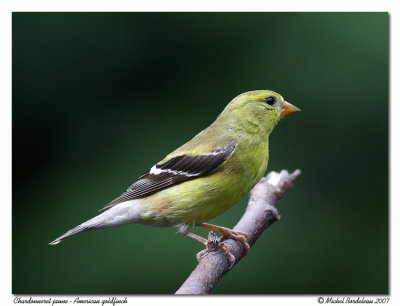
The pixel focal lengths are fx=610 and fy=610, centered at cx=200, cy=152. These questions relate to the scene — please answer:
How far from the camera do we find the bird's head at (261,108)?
408 cm

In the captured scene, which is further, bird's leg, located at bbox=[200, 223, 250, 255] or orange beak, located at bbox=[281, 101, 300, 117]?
orange beak, located at bbox=[281, 101, 300, 117]

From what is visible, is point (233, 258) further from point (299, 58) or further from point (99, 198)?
point (299, 58)

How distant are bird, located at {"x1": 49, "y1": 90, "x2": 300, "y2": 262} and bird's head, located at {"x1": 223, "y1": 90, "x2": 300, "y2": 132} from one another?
2 cm

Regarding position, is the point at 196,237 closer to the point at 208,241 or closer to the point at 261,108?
the point at 208,241

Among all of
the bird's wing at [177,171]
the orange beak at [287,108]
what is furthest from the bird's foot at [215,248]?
the orange beak at [287,108]

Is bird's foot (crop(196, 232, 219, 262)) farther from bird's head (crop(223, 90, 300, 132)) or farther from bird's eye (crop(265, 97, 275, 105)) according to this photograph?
bird's eye (crop(265, 97, 275, 105))

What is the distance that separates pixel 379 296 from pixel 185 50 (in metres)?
2.37

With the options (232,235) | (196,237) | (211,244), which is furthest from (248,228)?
(211,244)

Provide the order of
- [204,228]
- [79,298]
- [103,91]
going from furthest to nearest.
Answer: [103,91] → [204,228] → [79,298]

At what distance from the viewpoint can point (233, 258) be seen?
3721 millimetres

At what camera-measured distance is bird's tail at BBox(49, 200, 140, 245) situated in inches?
148

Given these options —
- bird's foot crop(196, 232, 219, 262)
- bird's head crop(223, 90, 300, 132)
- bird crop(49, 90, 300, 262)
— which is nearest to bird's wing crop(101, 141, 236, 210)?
bird crop(49, 90, 300, 262)

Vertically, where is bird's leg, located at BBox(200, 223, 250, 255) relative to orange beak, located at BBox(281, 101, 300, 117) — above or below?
below

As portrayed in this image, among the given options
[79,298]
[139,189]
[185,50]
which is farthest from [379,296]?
[185,50]
